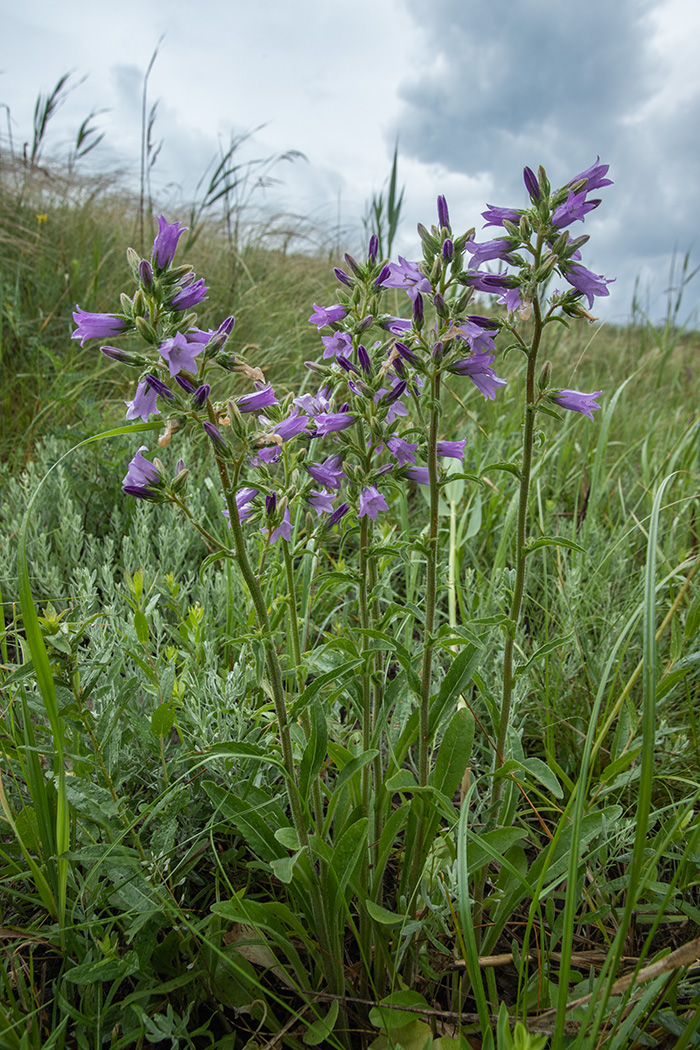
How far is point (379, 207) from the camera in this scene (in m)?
5.25

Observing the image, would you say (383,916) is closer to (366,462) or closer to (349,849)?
(349,849)

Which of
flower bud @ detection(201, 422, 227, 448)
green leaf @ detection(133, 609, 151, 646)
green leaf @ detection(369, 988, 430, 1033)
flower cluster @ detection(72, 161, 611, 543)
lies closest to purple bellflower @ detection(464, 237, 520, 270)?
flower cluster @ detection(72, 161, 611, 543)

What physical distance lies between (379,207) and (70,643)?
4.75 metres

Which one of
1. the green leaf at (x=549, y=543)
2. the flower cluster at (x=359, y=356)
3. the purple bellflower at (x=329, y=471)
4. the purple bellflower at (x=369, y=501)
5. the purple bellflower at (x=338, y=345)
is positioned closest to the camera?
the flower cluster at (x=359, y=356)

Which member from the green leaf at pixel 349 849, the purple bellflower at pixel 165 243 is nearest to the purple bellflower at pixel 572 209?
the purple bellflower at pixel 165 243

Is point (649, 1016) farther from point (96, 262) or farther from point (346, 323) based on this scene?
point (96, 262)

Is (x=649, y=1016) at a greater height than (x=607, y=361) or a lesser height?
lesser

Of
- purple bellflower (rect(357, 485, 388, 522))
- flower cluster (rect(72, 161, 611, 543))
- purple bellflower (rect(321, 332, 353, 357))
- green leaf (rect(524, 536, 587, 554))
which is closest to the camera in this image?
flower cluster (rect(72, 161, 611, 543))

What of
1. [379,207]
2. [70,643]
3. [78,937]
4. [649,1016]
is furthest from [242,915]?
[379,207]

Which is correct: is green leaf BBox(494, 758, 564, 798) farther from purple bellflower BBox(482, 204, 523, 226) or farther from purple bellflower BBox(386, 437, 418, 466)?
purple bellflower BBox(482, 204, 523, 226)

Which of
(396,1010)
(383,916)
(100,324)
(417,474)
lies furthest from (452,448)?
(396,1010)

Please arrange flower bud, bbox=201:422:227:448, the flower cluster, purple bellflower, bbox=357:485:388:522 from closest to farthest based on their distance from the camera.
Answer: flower bud, bbox=201:422:227:448 → the flower cluster → purple bellflower, bbox=357:485:388:522

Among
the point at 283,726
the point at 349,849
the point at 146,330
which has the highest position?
the point at 146,330

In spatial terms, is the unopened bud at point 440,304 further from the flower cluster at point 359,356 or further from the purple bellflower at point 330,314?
the purple bellflower at point 330,314
